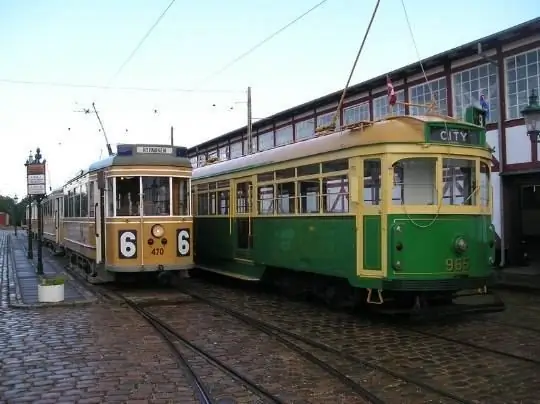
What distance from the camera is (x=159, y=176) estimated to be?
1321cm

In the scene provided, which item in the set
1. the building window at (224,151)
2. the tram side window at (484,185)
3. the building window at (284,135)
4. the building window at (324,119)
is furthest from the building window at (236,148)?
the tram side window at (484,185)

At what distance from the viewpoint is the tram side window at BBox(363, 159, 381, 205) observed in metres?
8.98

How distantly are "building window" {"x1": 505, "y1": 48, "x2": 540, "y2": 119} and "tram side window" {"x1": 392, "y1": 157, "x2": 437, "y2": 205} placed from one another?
30.4 feet

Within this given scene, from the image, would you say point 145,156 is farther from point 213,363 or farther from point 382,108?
→ point 382,108

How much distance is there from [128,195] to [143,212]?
496 mm

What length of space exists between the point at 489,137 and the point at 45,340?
1446 cm

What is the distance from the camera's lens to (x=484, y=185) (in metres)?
9.59

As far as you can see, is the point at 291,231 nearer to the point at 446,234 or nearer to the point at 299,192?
the point at 299,192

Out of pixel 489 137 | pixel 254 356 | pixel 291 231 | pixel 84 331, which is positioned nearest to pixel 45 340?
pixel 84 331

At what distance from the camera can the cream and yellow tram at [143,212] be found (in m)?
12.9

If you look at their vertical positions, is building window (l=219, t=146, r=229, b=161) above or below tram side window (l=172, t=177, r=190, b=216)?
above

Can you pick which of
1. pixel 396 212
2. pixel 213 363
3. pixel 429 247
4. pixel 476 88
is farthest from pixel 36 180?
pixel 476 88

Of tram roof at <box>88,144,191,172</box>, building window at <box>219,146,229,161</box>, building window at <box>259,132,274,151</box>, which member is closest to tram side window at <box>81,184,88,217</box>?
tram roof at <box>88,144,191,172</box>

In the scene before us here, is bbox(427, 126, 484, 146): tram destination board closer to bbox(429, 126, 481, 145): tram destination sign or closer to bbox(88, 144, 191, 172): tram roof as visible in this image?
bbox(429, 126, 481, 145): tram destination sign
